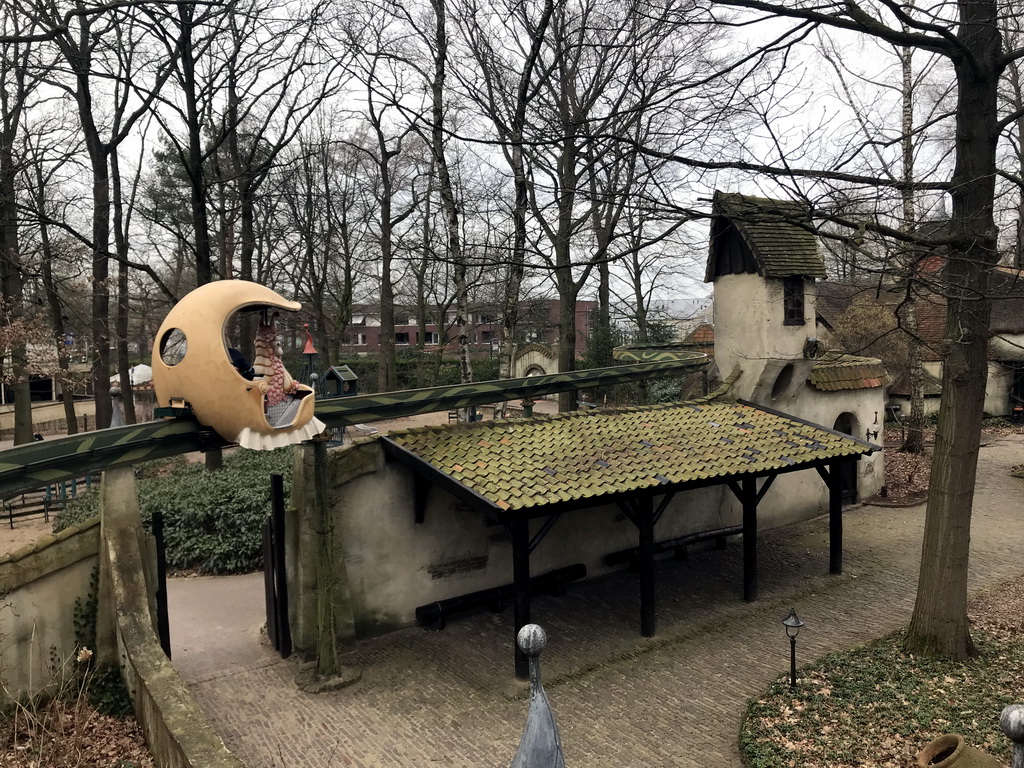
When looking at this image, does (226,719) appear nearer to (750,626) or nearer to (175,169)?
(750,626)

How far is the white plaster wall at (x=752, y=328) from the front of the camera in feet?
43.1

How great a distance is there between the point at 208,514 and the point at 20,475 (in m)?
7.38

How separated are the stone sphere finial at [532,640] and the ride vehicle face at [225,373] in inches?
153

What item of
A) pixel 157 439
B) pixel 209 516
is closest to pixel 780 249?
pixel 157 439

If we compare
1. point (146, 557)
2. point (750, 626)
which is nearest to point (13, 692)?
point (146, 557)

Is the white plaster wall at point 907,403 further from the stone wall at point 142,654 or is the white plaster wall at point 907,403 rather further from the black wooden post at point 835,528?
the stone wall at point 142,654

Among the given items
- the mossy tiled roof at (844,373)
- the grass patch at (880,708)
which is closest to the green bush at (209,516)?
the grass patch at (880,708)

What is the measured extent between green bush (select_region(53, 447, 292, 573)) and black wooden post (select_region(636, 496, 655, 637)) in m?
7.02

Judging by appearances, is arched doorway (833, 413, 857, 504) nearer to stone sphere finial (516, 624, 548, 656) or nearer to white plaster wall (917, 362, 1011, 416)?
white plaster wall (917, 362, 1011, 416)

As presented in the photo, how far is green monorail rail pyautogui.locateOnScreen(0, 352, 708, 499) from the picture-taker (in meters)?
5.86

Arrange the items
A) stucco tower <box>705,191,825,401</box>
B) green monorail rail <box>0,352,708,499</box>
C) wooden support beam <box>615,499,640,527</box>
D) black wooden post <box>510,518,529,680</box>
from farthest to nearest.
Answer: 1. stucco tower <box>705,191,825,401</box>
2. wooden support beam <box>615,499,640,527</box>
3. black wooden post <box>510,518,529,680</box>
4. green monorail rail <box>0,352,708,499</box>

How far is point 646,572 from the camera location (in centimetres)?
957

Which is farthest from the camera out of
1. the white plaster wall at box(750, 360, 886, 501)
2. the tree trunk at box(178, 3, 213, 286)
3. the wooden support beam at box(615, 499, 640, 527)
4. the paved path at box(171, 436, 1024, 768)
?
the tree trunk at box(178, 3, 213, 286)

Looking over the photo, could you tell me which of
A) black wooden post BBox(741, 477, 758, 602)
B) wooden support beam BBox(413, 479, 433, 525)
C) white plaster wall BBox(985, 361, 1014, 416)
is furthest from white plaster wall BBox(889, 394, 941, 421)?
wooden support beam BBox(413, 479, 433, 525)
